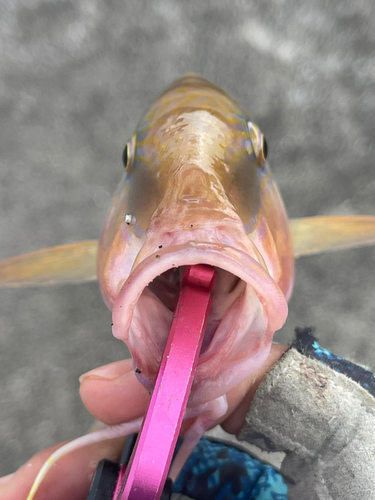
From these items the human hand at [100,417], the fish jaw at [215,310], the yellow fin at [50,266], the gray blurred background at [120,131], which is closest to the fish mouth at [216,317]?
the fish jaw at [215,310]

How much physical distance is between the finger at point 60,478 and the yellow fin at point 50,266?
0.47 meters

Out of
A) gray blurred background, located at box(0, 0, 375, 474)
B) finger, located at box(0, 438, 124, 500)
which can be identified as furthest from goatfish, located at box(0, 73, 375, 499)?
gray blurred background, located at box(0, 0, 375, 474)

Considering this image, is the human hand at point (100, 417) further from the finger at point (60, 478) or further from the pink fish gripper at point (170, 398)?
the pink fish gripper at point (170, 398)

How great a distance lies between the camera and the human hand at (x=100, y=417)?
2.16ft

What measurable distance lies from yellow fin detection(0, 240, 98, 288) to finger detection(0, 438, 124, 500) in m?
0.47

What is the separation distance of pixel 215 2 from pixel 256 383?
5.81 ft

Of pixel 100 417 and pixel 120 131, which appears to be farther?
pixel 120 131

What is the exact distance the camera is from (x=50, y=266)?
3.39ft

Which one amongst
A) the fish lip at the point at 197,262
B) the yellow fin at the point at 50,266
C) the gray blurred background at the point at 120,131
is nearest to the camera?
the fish lip at the point at 197,262

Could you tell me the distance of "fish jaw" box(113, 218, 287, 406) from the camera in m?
0.35

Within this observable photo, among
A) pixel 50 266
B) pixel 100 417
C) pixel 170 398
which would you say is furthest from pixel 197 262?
pixel 50 266

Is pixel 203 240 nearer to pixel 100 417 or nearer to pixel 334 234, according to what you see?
pixel 100 417

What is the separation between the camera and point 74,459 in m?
0.67

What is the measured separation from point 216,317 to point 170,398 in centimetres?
13
